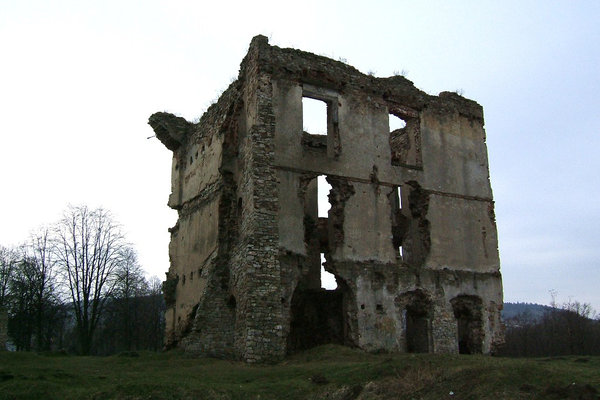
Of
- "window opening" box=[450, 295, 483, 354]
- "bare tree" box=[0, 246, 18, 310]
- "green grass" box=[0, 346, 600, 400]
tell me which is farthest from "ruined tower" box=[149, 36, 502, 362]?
"bare tree" box=[0, 246, 18, 310]

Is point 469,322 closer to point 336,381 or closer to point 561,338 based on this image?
point 336,381

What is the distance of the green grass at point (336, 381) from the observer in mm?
9188

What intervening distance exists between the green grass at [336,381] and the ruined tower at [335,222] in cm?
212

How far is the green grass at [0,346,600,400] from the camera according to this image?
362 inches

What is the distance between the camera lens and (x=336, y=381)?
457 inches

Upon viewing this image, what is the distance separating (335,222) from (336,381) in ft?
22.4

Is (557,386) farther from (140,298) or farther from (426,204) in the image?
(140,298)

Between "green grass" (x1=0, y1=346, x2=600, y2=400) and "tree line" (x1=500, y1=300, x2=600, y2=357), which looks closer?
"green grass" (x1=0, y1=346, x2=600, y2=400)

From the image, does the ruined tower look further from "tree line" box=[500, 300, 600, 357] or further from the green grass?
"tree line" box=[500, 300, 600, 357]

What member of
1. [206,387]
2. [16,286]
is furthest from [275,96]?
[16,286]

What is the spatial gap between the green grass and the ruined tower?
6.96 ft

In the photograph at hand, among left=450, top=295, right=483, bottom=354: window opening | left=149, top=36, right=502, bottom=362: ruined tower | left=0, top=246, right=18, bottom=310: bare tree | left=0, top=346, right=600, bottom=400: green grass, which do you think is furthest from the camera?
left=0, top=246, right=18, bottom=310: bare tree

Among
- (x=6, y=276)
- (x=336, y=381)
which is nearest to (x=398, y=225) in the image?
(x=336, y=381)

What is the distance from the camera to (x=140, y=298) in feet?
129
